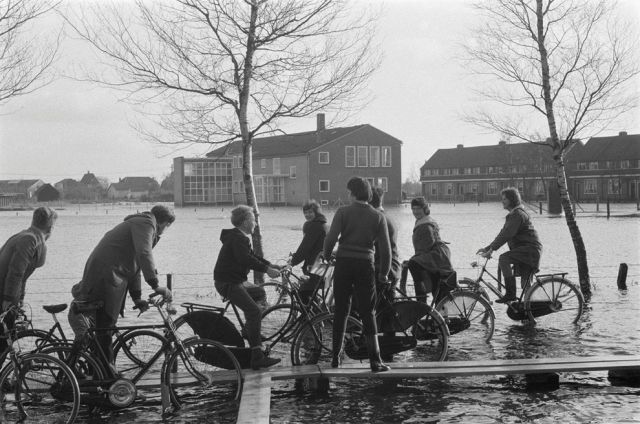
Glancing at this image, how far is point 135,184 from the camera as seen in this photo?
178m

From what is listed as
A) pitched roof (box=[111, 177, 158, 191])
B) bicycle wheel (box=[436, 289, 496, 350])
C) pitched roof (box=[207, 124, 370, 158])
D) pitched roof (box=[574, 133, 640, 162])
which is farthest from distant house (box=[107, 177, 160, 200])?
→ bicycle wheel (box=[436, 289, 496, 350])

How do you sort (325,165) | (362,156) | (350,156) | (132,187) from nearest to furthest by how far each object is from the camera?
(325,165), (350,156), (362,156), (132,187)

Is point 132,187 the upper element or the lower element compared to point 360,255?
upper

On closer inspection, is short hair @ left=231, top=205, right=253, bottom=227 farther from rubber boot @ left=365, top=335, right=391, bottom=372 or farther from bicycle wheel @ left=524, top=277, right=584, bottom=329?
bicycle wheel @ left=524, top=277, right=584, bottom=329

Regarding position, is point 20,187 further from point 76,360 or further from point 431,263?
point 76,360

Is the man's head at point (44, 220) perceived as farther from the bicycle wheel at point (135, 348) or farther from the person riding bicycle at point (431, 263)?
the person riding bicycle at point (431, 263)

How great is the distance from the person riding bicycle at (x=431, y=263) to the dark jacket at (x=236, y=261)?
98.0 inches

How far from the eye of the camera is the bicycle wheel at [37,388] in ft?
18.2

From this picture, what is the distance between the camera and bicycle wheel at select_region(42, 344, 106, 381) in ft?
18.7

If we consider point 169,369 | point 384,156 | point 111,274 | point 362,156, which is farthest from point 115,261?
point 384,156

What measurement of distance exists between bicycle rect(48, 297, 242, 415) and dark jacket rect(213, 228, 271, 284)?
73 cm

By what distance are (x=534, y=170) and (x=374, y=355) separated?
87.2 meters

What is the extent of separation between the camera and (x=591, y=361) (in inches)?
268

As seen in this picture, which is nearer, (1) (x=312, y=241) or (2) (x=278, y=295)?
(1) (x=312, y=241)
